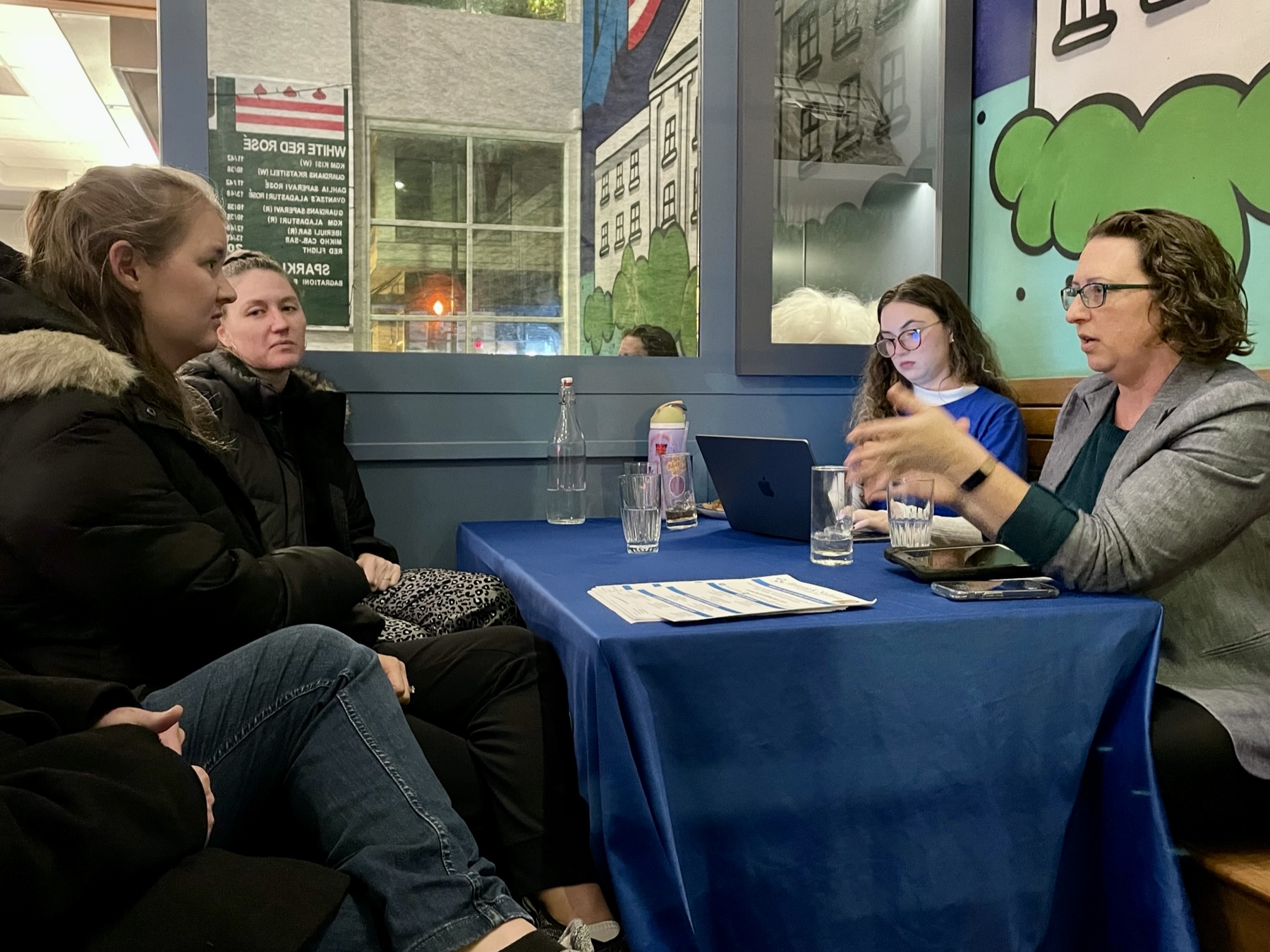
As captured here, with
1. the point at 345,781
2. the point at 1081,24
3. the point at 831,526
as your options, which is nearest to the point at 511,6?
the point at 1081,24

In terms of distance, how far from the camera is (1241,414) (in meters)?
1.44

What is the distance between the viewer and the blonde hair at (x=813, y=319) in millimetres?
2885

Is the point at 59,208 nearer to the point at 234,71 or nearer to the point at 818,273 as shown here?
the point at 234,71

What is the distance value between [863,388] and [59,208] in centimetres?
190

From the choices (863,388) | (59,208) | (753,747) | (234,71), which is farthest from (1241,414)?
(234,71)

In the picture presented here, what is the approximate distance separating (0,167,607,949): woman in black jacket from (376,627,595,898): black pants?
12 centimetres

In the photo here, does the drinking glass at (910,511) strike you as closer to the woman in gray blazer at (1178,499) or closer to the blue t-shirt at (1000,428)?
the woman in gray blazer at (1178,499)

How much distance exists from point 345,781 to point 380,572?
0.95 meters

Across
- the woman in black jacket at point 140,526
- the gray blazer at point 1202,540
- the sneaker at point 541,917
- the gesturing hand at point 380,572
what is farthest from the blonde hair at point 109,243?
the gray blazer at point 1202,540

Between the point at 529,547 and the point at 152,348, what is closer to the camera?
the point at 152,348

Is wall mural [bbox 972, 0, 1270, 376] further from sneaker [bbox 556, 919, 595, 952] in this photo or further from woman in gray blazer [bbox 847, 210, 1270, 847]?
sneaker [bbox 556, 919, 595, 952]

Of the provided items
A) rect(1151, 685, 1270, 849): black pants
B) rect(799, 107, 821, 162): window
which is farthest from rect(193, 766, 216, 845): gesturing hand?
rect(799, 107, 821, 162): window

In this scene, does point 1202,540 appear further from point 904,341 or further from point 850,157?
point 850,157

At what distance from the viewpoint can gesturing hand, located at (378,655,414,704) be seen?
1.57 m
